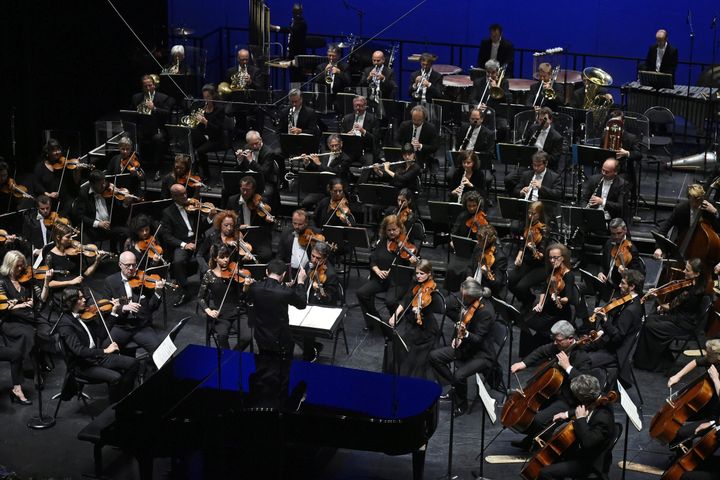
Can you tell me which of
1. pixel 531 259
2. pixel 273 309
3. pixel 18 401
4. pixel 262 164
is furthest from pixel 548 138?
pixel 18 401

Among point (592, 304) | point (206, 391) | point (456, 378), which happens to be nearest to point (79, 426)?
point (206, 391)

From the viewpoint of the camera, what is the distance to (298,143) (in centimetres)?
1395

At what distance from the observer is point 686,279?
10.9 meters

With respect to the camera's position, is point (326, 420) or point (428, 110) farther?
point (428, 110)

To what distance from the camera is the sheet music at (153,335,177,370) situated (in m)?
9.22

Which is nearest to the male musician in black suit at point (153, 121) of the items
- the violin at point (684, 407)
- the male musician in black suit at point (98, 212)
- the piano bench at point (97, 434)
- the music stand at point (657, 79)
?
the male musician in black suit at point (98, 212)

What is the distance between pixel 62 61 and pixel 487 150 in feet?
20.2

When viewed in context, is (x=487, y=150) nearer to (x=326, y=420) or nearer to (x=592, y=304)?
(x=592, y=304)

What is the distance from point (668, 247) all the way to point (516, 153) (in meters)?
2.47

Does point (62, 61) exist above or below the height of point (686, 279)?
above

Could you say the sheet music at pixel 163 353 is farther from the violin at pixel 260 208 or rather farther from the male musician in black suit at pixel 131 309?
the violin at pixel 260 208

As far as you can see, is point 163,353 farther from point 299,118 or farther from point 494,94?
point 494,94

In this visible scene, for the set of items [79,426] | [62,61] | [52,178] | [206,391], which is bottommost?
[79,426]

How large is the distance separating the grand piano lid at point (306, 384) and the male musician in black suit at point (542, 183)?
4.00 metres
